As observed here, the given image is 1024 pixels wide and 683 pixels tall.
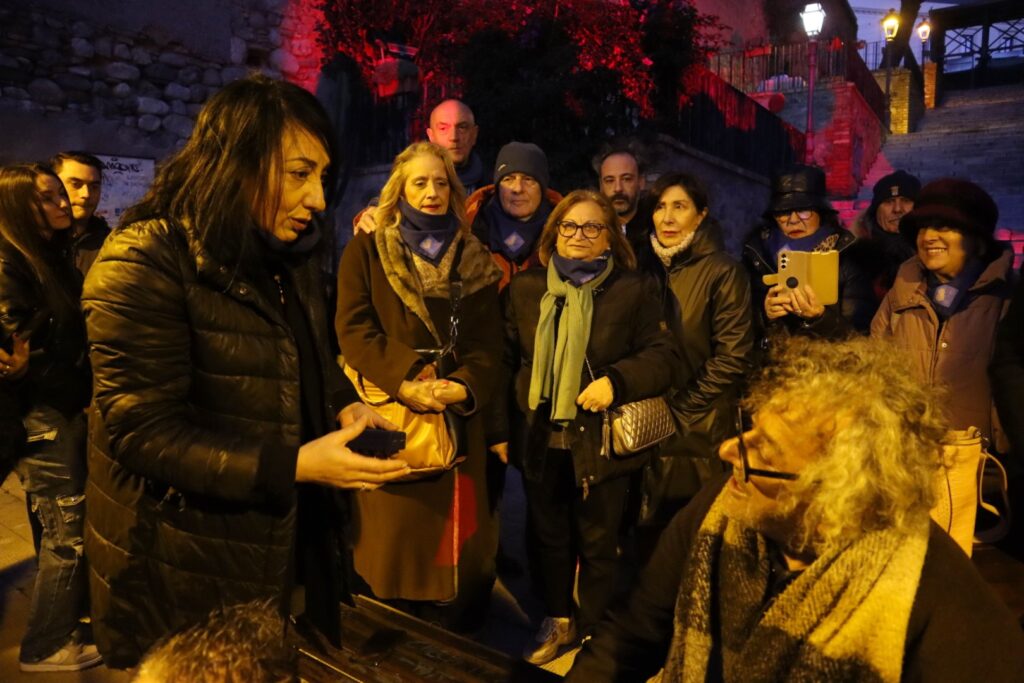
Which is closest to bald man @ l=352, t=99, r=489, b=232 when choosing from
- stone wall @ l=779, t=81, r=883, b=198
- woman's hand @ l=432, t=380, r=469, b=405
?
woman's hand @ l=432, t=380, r=469, b=405

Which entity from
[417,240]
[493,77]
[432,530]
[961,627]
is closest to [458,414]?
[432,530]

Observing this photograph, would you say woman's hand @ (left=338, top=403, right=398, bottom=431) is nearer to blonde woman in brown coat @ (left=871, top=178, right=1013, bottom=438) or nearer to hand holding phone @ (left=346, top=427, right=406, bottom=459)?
hand holding phone @ (left=346, top=427, right=406, bottom=459)

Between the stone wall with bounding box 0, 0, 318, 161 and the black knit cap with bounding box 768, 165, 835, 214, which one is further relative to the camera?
the stone wall with bounding box 0, 0, 318, 161

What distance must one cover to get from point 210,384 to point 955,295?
3230 millimetres

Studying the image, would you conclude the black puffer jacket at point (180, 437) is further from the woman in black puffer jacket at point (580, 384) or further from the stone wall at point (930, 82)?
the stone wall at point (930, 82)

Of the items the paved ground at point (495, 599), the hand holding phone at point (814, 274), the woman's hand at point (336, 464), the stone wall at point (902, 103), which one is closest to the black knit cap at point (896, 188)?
the hand holding phone at point (814, 274)

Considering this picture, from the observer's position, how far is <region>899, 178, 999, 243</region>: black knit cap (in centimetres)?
351

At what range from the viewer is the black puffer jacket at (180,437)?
1680 millimetres

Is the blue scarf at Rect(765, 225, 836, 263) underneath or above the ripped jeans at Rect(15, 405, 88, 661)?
above

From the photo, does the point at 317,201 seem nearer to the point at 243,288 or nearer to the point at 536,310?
the point at 243,288

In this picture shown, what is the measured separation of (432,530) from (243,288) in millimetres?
1833

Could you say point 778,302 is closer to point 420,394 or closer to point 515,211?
point 515,211

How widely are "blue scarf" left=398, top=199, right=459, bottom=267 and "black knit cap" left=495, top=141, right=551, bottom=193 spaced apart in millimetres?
878

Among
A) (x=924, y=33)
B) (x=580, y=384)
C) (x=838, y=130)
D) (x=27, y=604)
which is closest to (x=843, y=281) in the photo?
(x=580, y=384)
